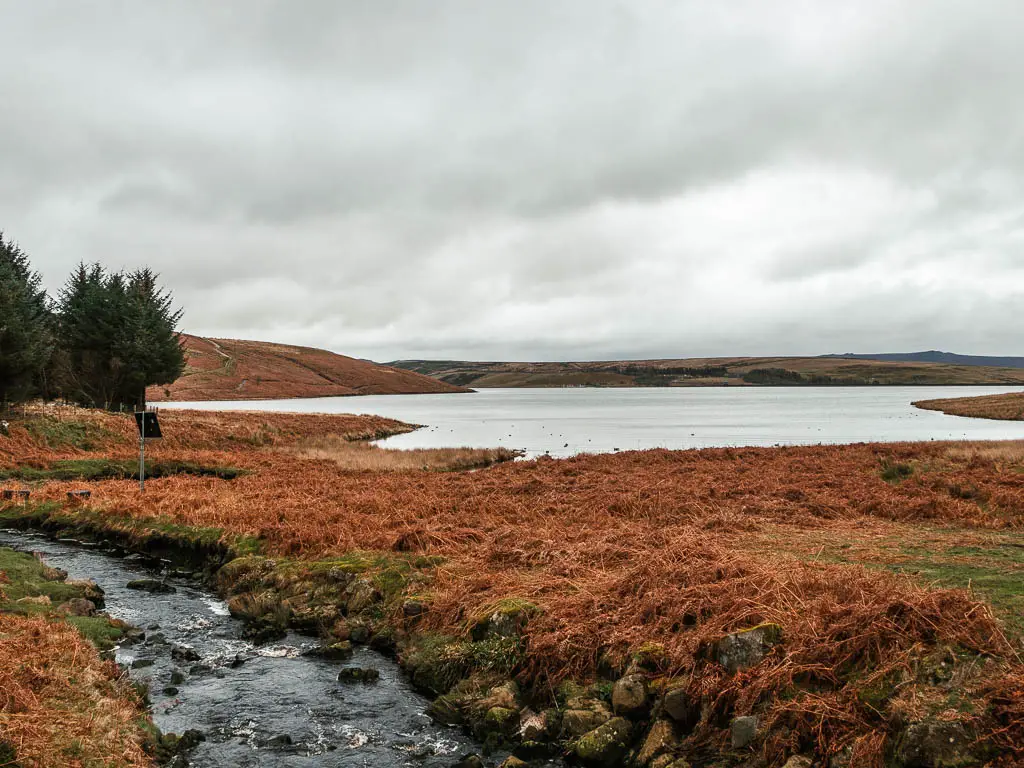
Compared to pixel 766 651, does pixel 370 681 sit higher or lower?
lower

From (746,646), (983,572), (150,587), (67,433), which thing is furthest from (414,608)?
(67,433)

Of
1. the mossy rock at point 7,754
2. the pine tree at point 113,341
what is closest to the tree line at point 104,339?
the pine tree at point 113,341

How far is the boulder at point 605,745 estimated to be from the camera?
8.63 metres

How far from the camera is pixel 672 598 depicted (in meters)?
10.7

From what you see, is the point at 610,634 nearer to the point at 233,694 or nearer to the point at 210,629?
the point at 233,694

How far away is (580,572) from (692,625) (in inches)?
150

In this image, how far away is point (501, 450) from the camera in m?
52.8

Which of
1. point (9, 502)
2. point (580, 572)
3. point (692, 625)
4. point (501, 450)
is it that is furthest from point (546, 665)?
point (501, 450)

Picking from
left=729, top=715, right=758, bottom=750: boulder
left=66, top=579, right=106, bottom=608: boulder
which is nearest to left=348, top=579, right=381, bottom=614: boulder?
left=66, top=579, right=106, bottom=608: boulder

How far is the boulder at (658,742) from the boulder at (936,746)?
262 cm

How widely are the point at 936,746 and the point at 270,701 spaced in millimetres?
9459

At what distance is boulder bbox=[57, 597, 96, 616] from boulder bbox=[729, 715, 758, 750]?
1256cm

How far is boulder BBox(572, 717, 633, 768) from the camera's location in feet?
28.3

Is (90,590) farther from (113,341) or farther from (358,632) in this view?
(113,341)
